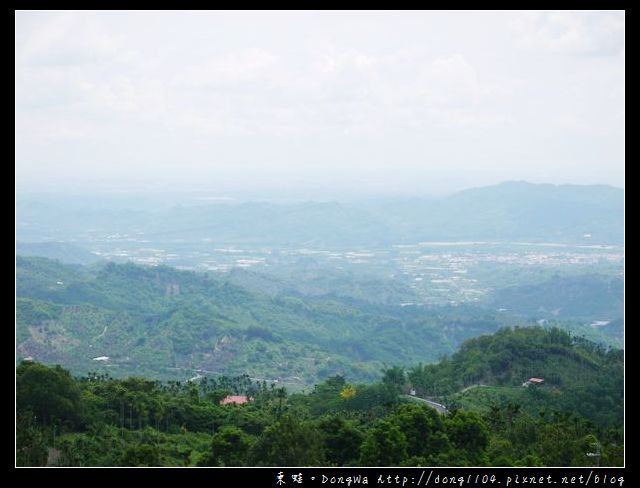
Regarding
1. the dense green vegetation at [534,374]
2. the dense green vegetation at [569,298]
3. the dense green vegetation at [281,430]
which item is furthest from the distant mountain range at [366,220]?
the dense green vegetation at [281,430]

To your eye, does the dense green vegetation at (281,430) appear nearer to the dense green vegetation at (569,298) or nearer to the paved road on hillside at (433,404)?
the paved road on hillside at (433,404)

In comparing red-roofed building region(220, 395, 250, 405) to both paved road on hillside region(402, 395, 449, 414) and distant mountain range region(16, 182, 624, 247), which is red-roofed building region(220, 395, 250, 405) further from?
distant mountain range region(16, 182, 624, 247)

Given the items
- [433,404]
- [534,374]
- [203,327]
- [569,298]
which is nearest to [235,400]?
[433,404]

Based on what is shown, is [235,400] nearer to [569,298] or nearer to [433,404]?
[433,404]

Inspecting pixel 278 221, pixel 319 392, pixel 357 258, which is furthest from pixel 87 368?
pixel 278 221

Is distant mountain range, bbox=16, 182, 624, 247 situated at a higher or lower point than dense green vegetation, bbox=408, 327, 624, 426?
higher

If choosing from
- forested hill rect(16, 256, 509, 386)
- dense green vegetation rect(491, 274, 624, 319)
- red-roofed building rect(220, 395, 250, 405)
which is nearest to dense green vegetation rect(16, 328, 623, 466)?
red-roofed building rect(220, 395, 250, 405)

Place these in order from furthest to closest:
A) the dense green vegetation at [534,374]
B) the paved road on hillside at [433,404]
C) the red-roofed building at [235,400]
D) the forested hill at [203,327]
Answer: the forested hill at [203,327]
the dense green vegetation at [534,374]
the paved road on hillside at [433,404]
the red-roofed building at [235,400]
